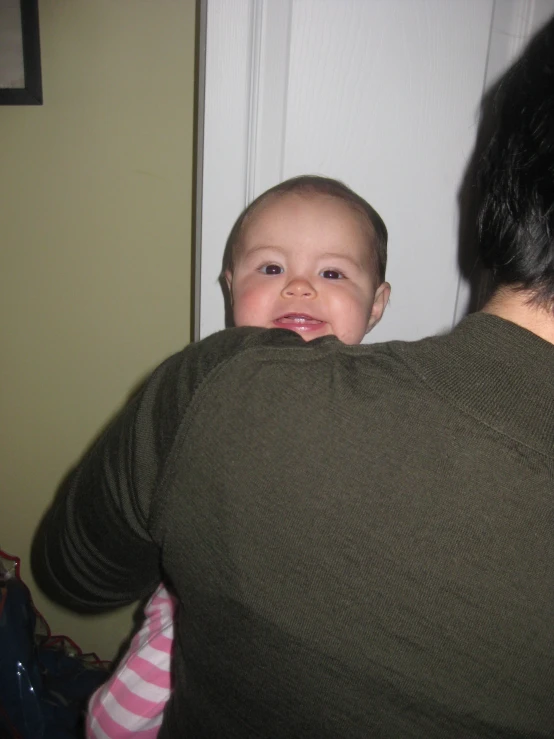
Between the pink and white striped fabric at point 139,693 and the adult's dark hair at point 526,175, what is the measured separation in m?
0.64

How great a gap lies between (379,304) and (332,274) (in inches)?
4.8

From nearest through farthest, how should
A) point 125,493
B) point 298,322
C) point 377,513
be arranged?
point 377,513 → point 125,493 → point 298,322

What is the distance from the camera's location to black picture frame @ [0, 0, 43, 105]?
3.64 ft

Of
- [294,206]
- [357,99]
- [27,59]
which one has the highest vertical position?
[27,59]

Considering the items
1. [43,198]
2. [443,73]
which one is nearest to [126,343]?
[43,198]

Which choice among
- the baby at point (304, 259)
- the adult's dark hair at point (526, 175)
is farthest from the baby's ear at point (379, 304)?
the adult's dark hair at point (526, 175)

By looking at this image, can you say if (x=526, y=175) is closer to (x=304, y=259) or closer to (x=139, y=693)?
(x=304, y=259)

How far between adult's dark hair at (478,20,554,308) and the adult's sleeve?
0.25 meters

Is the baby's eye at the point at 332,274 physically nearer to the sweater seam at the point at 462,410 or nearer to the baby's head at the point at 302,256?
the baby's head at the point at 302,256

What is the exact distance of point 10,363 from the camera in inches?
53.3

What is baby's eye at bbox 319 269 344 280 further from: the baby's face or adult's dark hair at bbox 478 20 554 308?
adult's dark hair at bbox 478 20 554 308

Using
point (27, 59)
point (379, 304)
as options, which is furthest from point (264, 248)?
point (27, 59)

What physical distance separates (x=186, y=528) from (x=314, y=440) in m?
0.14

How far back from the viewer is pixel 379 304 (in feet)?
2.92
